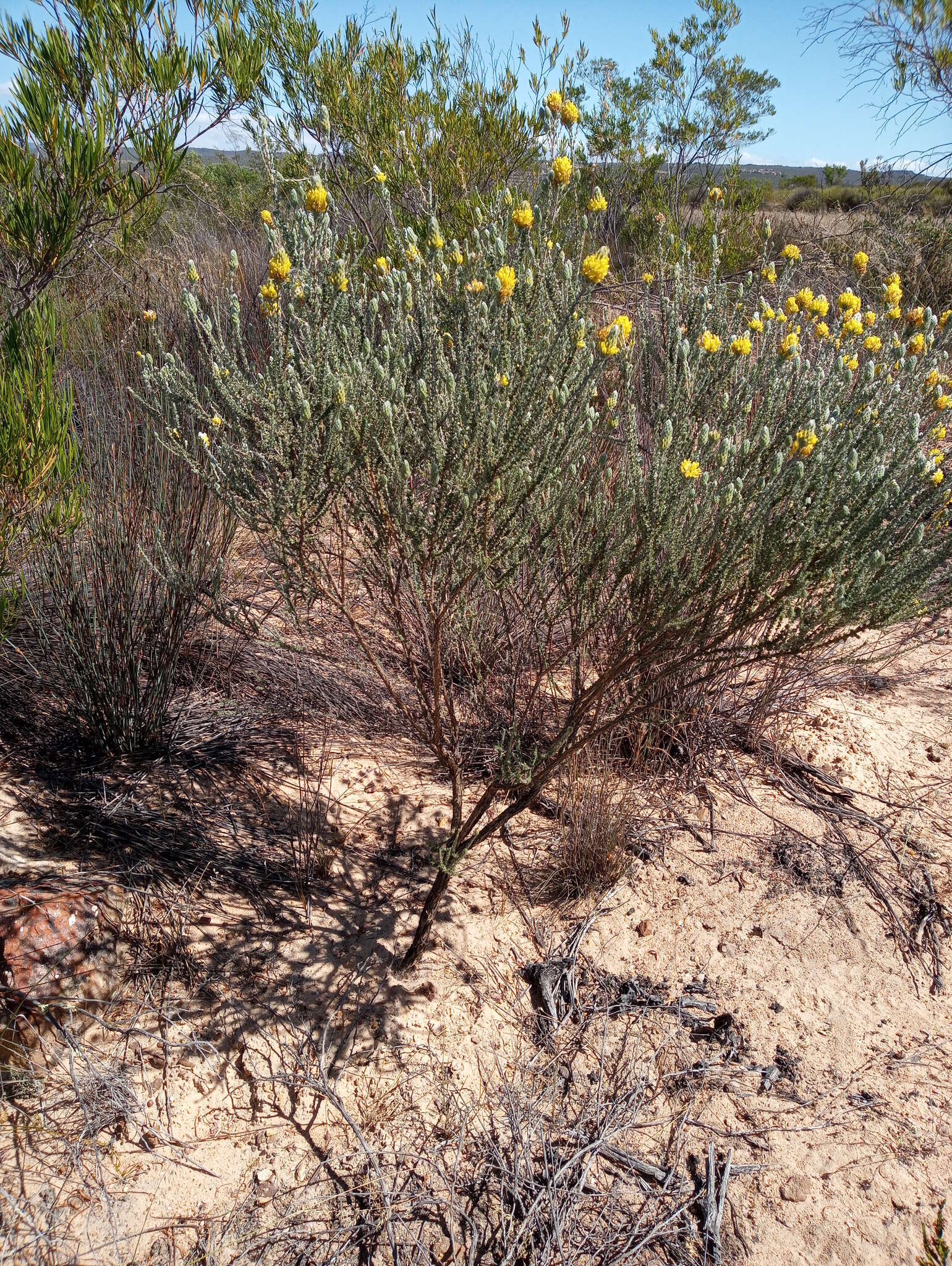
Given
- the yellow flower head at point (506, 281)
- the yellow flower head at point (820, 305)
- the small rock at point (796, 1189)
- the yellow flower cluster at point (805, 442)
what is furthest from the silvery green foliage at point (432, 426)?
the small rock at point (796, 1189)

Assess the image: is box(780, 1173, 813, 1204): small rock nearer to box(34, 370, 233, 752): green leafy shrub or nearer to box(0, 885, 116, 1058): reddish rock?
box(0, 885, 116, 1058): reddish rock

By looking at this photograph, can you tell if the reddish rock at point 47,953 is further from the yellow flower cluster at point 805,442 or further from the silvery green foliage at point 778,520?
the yellow flower cluster at point 805,442

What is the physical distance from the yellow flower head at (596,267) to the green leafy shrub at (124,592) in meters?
1.69

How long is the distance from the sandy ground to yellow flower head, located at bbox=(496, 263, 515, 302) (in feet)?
6.52

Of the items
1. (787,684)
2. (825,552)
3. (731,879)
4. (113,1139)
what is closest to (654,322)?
(787,684)

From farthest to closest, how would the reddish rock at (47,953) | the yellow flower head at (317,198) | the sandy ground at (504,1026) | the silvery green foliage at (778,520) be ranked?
the reddish rock at (47,953), the yellow flower head at (317,198), the sandy ground at (504,1026), the silvery green foliage at (778,520)

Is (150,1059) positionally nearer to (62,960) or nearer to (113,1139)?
(113,1139)

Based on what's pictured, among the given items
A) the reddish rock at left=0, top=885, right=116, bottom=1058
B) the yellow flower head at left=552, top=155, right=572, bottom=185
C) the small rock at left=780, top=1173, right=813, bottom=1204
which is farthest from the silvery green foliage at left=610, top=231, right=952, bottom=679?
the reddish rock at left=0, top=885, right=116, bottom=1058

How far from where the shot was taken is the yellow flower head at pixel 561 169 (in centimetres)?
205

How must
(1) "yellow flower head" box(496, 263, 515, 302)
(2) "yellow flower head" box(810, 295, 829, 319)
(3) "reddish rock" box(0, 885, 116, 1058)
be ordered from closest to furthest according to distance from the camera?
1. (1) "yellow flower head" box(496, 263, 515, 302)
2. (3) "reddish rock" box(0, 885, 116, 1058)
3. (2) "yellow flower head" box(810, 295, 829, 319)

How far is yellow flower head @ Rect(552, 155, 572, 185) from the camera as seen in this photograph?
6.74ft

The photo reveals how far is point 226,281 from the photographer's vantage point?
5.90 m

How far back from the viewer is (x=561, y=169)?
2074 mm

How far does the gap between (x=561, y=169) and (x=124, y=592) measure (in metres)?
2.14
